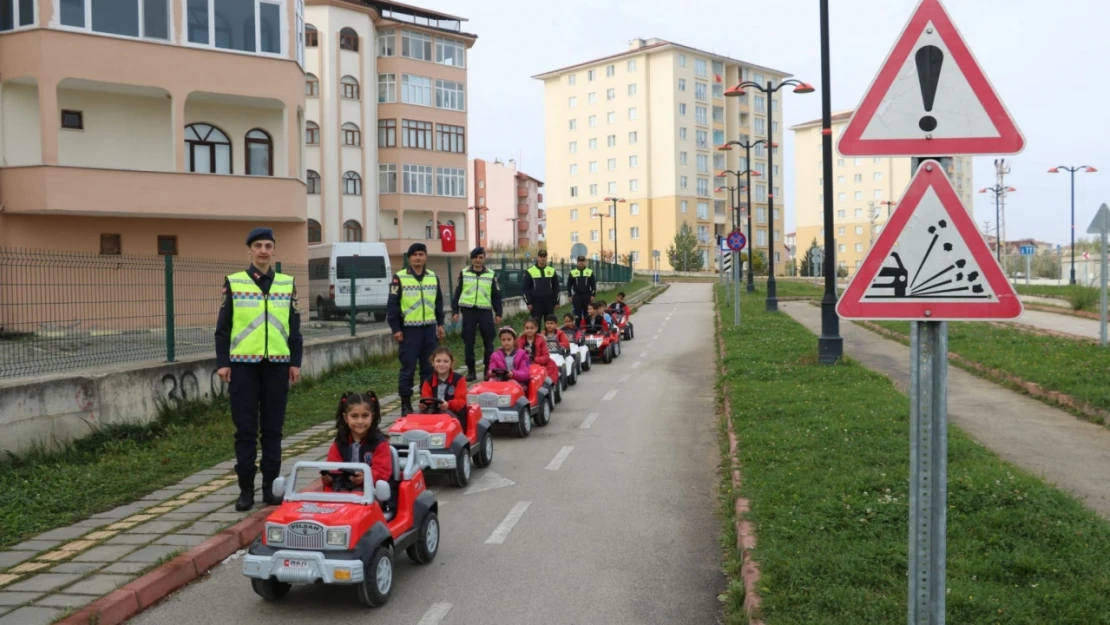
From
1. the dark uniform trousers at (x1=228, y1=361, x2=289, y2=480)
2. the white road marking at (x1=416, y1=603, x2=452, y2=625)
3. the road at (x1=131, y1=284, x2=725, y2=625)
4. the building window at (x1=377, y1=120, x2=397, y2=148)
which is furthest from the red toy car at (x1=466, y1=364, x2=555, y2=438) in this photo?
the building window at (x1=377, y1=120, x2=397, y2=148)

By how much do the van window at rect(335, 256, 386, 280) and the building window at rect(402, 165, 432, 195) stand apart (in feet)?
77.2

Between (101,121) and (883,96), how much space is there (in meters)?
25.2

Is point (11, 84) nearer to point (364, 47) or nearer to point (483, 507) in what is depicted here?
point (483, 507)

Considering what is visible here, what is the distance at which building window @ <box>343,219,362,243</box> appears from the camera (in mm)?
50156

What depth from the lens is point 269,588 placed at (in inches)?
213

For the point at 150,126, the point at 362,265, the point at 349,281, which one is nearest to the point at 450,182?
the point at 362,265

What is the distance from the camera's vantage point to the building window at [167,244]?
2528 cm

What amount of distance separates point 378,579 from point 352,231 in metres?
46.8

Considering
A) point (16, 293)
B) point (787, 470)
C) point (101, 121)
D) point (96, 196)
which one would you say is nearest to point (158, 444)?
point (16, 293)

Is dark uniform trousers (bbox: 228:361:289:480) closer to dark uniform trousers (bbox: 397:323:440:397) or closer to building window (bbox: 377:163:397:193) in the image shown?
dark uniform trousers (bbox: 397:323:440:397)

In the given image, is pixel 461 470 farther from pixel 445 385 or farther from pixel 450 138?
pixel 450 138

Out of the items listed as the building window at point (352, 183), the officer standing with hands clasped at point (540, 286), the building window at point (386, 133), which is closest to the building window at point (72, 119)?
the officer standing with hands clasped at point (540, 286)

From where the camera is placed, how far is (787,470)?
25.1ft

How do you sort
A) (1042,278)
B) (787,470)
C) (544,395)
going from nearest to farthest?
(787,470) → (544,395) → (1042,278)
